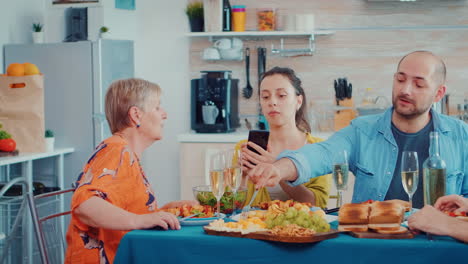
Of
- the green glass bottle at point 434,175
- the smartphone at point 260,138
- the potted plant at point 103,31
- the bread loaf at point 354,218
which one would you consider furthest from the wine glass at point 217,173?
the potted plant at point 103,31

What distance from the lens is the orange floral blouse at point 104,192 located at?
2094mm

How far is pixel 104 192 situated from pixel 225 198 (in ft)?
1.35

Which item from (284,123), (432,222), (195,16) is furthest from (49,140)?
(432,222)

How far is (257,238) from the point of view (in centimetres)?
185

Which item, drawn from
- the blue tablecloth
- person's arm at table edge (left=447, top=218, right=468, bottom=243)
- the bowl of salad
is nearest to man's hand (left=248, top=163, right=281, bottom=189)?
the bowl of salad

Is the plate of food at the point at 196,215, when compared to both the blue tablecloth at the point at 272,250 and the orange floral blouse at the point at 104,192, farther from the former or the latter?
the orange floral blouse at the point at 104,192

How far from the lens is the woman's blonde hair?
7.70 feet

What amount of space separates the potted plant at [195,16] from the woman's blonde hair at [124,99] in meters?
2.76

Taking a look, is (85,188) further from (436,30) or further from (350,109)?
(436,30)

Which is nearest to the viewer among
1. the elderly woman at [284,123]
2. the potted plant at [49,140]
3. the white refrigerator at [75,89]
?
the elderly woman at [284,123]

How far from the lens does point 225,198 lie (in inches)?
88.4

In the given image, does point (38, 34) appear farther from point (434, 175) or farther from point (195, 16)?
point (434, 175)

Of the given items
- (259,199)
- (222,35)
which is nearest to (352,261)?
(259,199)

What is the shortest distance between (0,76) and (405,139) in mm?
2733
